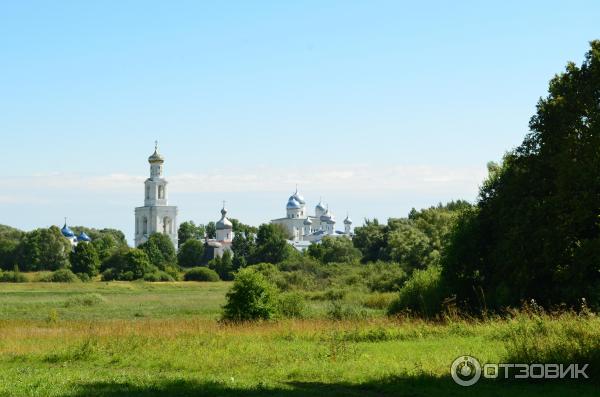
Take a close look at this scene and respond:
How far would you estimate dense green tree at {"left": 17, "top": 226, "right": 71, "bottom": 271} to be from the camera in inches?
4688

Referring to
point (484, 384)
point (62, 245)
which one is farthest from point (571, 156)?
point (62, 245)

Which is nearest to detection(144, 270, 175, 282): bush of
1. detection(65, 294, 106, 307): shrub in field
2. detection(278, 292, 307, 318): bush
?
detection(65, 294, 106, 307): shrub in field

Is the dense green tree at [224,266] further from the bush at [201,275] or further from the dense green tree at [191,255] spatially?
the dense green tree at [191,255]

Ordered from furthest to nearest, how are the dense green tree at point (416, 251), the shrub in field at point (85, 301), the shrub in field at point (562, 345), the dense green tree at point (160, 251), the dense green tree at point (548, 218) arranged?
the dense green tree at point (160, 251) < the dense green tree at point (416, 251) < the shrub in field at point (85, 301) < the dense green tree at point (548, 218) < the shrub in field at point (562, 345)

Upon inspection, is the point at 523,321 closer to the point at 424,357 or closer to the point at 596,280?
the point at 424,357

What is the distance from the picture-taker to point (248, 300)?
3009cm

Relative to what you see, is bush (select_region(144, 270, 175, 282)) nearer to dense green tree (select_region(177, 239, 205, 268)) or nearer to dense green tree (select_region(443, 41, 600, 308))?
dense green tree (select_region(177, 239, 205, 268))

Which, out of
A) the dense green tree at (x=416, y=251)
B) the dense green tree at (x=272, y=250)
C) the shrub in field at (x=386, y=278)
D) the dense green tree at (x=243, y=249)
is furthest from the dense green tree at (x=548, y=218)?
the dense green tree at (x=272, y=250)

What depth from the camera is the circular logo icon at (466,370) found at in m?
14.2

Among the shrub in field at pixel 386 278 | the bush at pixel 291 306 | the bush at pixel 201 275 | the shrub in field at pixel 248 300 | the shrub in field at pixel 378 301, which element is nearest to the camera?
the shrub in field at pixel 248 300

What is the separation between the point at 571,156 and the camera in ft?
88.2

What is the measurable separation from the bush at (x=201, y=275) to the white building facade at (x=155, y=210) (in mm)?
58417

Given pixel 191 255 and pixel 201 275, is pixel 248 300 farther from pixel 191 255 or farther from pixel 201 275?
pixel 191 255

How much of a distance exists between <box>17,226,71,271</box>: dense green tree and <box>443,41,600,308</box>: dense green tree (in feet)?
311
